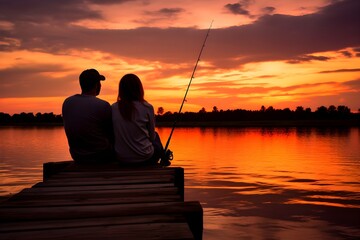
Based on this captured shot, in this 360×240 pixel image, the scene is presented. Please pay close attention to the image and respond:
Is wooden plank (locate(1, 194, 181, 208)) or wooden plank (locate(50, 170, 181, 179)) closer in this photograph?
wooden plank (locate(1, 194, 181, 208))

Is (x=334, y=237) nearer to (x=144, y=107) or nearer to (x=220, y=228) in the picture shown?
(x=220, y=228)

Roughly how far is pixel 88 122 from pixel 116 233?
10.5 ft

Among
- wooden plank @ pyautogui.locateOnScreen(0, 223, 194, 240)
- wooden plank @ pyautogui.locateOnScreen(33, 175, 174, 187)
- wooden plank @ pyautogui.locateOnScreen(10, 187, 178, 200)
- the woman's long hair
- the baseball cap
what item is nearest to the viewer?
wooden plank @ pyautogui.locateOnScreen(0, 223, 194, 240)

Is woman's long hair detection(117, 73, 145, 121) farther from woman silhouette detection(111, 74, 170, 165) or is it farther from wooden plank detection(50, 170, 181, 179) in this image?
wooden plank detection(50, 170, 181, 179)

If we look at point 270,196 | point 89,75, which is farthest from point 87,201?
point 270,196

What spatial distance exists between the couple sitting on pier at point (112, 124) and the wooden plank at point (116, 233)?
2.76m

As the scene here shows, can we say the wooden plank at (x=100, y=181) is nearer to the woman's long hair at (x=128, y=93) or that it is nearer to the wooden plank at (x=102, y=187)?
the wooden plank at (x=102, y=187)

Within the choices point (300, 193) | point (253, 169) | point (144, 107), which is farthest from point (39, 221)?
point (253, 169)

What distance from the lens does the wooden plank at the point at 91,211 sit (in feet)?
9.03

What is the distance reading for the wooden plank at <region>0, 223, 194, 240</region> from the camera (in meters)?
2.30

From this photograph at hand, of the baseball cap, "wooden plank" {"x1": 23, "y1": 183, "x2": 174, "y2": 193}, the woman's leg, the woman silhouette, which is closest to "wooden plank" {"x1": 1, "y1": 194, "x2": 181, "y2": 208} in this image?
"wooden plank" {"x1": 23, "y1": 183, "x2": 174, "y2": 193}

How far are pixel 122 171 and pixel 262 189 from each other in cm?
772

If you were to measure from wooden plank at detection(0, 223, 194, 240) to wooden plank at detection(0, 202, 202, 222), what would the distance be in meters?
0.29

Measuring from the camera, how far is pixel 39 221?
267cm
